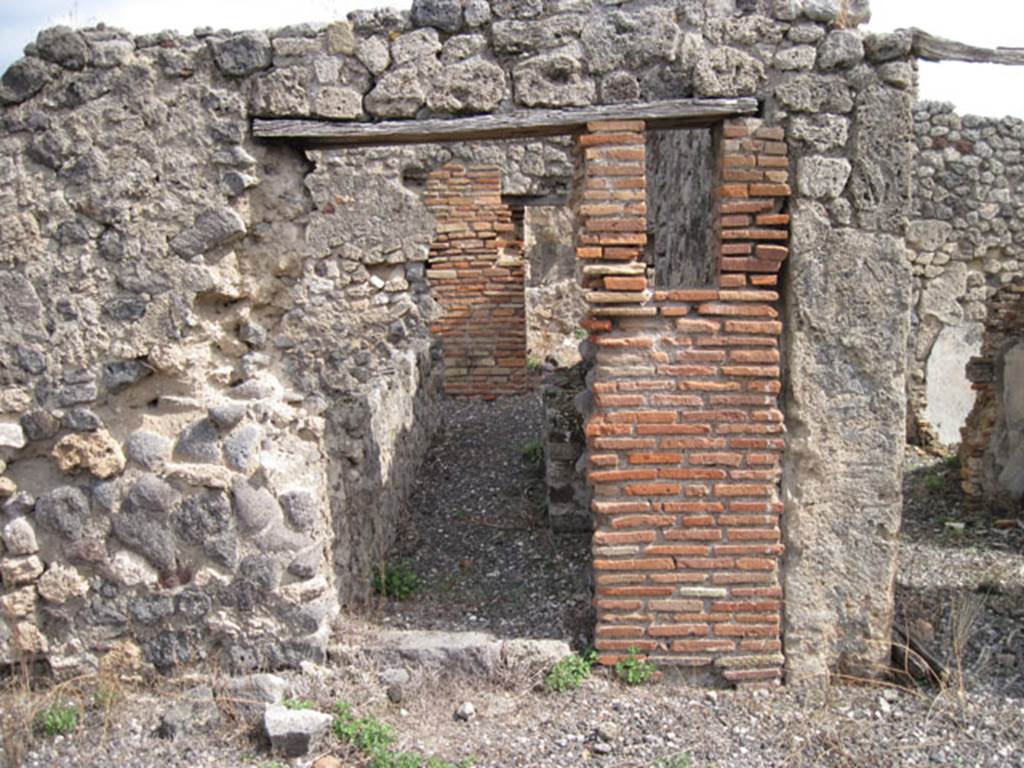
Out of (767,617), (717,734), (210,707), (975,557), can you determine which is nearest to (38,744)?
(210,707)

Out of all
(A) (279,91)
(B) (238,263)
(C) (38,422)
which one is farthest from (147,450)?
(A) (279,91)

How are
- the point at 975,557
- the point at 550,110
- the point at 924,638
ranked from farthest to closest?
the point at 975,557 → the point at 924,638 → the point at 550,110

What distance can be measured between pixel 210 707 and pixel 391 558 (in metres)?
1.97

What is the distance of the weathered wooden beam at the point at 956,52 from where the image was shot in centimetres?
401

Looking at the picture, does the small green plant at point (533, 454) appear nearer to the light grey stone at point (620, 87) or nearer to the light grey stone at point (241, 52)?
the light grey stone at point (620, 87)

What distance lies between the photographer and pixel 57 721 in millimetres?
3855

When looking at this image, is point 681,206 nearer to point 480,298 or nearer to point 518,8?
point 518,8

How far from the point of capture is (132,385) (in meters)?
4.15

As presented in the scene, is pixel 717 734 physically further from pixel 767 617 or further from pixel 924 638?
pixel 924 638

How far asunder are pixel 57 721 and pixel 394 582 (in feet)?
6.12

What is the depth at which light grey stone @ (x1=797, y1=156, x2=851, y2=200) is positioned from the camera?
13.2 feet

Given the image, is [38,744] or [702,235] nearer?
[38,744]

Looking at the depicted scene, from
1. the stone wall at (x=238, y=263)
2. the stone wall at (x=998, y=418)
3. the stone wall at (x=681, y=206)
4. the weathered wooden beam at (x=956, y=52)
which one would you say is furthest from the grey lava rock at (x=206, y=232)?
the stone wall at (x=998, y=418)

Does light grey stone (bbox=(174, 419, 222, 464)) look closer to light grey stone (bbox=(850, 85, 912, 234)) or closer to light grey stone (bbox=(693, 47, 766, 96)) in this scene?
light grey stone (bbox=(693, 47, 766, 96))
